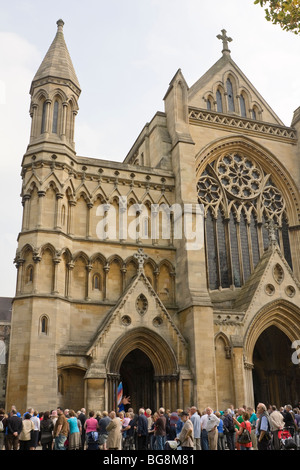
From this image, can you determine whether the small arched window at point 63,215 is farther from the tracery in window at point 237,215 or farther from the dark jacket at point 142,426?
the dark jacket at point 142,426

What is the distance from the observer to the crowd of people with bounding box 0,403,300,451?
11.7 meters

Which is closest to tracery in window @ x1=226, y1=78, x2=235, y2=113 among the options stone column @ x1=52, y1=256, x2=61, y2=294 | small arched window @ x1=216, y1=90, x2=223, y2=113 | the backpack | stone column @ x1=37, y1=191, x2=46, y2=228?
small arched window @ x1=216, y1=90, x2=223, y2=113

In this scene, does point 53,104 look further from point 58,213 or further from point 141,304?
point 141,304

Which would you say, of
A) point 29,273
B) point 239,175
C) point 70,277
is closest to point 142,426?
point 70,277

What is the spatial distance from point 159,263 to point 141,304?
2780mm

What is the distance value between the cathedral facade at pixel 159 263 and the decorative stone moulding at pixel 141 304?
0.21 feet

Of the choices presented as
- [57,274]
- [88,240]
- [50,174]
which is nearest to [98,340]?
[57,274]

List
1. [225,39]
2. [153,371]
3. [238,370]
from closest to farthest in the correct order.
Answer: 1. [238,370]
2. [153,371]
3. [225,39]

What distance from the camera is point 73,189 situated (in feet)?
73.9

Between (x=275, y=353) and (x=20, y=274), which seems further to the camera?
(x=275, y=353)

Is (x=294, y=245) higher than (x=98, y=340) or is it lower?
higher

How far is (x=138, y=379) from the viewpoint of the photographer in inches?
892
